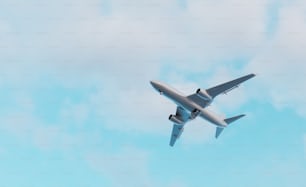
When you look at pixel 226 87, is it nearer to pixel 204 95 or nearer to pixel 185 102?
pixel 204 95

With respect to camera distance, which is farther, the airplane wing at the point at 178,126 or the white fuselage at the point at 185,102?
the airplane wing at the point at 178,126

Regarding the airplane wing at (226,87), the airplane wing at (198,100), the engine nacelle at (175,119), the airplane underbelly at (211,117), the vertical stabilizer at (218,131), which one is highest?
the airplane wing at (226,87)

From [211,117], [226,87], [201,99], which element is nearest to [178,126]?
[211,117]

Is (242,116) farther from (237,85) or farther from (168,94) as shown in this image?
(168,94)

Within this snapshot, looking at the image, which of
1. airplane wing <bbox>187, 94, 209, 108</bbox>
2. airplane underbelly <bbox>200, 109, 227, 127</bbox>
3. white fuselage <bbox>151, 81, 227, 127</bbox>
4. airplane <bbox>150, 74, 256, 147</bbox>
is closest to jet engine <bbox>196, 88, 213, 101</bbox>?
airplane <bbox>150, 74, 256, 147</bbox>

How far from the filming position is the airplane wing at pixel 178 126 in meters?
163

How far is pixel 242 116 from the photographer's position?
15988 cm

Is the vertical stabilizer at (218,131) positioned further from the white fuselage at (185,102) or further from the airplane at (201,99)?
the white fuselage at (185,102)

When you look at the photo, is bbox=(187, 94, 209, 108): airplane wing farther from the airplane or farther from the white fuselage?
the white fuselage

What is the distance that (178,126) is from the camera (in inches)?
6737

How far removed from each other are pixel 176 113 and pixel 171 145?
49.5 feet

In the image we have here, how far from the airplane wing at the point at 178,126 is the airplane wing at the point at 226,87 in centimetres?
1371

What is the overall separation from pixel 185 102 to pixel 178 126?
24447 mm

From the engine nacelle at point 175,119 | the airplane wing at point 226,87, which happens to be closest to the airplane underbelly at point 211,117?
the airplane wing at point 226,87
